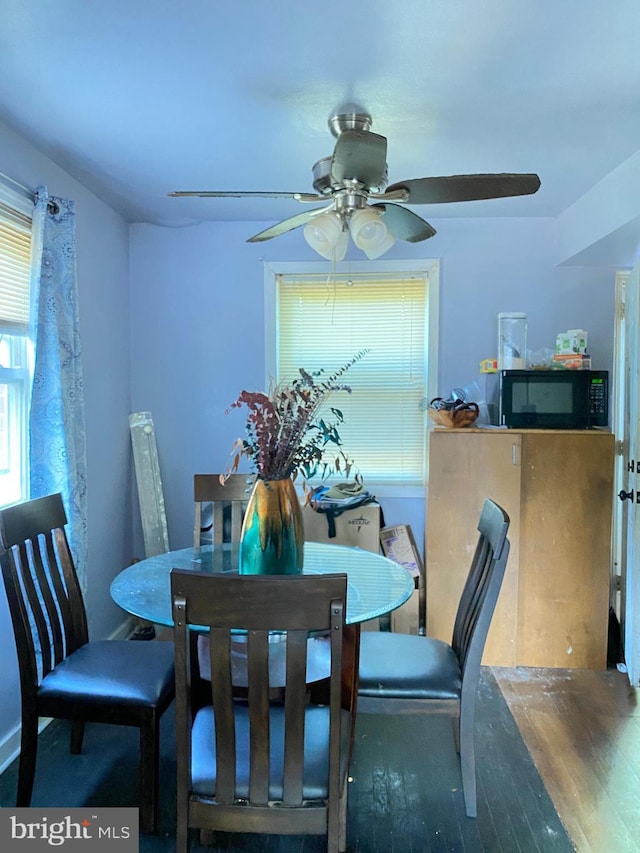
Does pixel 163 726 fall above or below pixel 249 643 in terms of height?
below

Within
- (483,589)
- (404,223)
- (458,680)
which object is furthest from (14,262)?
(458,680)

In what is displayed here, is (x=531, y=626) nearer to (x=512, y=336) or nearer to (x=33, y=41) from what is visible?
(x=512, y=336)

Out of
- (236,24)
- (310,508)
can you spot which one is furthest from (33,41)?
(310,508)

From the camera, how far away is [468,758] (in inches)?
70.5

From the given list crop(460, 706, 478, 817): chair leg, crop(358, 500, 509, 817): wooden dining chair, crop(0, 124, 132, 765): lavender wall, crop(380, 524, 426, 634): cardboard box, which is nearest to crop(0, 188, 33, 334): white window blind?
crop(0, 124, 132, 765): lavender wall

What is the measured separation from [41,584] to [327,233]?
1.54 metres

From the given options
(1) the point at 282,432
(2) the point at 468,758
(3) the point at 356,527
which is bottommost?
(2) the point at 468,758

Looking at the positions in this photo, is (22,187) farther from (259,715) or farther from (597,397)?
(597,397)

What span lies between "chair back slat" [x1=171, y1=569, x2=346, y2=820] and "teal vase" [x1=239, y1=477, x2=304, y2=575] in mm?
457

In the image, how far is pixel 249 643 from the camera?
125cm

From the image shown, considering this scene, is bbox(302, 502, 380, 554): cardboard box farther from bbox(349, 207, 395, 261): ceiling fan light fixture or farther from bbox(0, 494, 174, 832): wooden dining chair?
bbox(349, 207, 395, 261): ceiling fan light fixture

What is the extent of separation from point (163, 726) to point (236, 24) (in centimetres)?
254

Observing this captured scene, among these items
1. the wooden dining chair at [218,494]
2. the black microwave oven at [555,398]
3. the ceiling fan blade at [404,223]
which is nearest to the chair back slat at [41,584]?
the wooden dining chair at [218,494]

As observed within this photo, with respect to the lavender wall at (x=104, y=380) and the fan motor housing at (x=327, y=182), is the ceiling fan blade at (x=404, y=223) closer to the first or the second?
the fan motor housing at (x=327, y=182)
